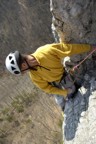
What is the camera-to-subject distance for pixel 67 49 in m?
5.98

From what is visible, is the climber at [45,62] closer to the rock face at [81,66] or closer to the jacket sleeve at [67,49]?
the jacket sleeve at [67,49]

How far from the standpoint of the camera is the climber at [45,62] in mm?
5832

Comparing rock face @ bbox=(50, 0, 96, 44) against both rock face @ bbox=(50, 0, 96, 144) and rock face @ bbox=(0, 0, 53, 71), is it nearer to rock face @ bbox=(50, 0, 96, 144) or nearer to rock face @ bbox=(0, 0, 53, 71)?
rock face @ bbox=(50, 0, 96, 144)

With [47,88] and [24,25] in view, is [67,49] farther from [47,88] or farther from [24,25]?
[24,25]

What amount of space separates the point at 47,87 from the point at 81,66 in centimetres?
78

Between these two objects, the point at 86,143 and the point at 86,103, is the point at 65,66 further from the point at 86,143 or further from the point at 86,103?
the point at 86,143

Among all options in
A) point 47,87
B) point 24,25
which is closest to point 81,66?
point 47,87

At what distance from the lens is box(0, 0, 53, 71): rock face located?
11.7 m

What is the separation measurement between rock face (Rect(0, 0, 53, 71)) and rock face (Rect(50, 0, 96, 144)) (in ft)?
15.8

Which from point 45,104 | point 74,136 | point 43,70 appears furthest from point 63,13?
point 45,104

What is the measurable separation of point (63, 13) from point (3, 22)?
7.89 meters

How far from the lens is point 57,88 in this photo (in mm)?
6418

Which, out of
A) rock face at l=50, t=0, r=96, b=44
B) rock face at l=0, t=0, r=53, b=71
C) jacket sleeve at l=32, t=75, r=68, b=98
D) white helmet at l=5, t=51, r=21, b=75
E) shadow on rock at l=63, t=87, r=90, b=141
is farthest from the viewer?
rock face at l=0, t=0, r=53, b=71

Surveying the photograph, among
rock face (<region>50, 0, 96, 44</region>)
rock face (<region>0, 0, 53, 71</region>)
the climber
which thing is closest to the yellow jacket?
the climber
